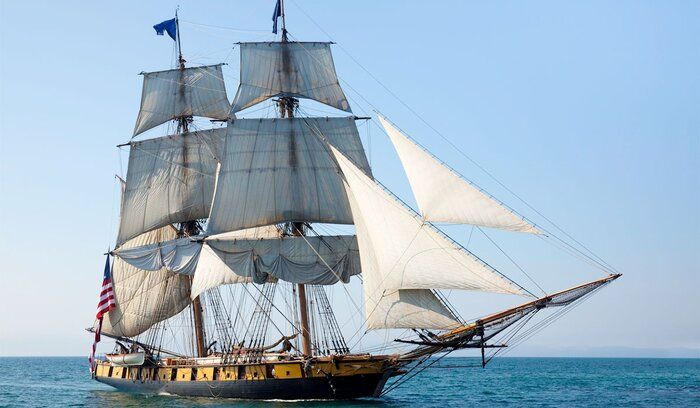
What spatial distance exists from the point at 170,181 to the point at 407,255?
99.9 feet

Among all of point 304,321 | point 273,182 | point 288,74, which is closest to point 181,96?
point 288,74

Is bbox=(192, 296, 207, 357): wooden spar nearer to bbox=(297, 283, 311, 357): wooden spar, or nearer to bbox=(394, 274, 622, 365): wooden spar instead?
bbox=(297, 283, 311, 357): wooden spar

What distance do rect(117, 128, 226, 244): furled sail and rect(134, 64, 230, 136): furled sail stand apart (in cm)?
173

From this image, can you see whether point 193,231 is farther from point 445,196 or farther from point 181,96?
point 445,196

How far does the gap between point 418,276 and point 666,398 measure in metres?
31.2

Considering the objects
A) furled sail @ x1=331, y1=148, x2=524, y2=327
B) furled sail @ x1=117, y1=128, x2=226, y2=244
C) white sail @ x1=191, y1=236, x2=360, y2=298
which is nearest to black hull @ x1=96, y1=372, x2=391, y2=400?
furled sail @ x1=331, y1=148, x2=524, y2=327

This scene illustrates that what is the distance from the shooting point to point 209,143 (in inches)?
2749

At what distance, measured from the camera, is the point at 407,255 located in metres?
44.6

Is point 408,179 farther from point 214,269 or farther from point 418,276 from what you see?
point 214,269

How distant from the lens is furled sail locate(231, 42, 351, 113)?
61.1m

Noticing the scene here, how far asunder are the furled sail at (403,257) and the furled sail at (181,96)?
24355mm

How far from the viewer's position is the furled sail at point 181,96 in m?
70.7

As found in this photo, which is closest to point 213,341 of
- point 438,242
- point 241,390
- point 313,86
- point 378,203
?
Result: point 241,390

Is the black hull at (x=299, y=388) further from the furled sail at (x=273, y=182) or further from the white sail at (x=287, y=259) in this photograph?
the furled sail at (x=273, y=182)
